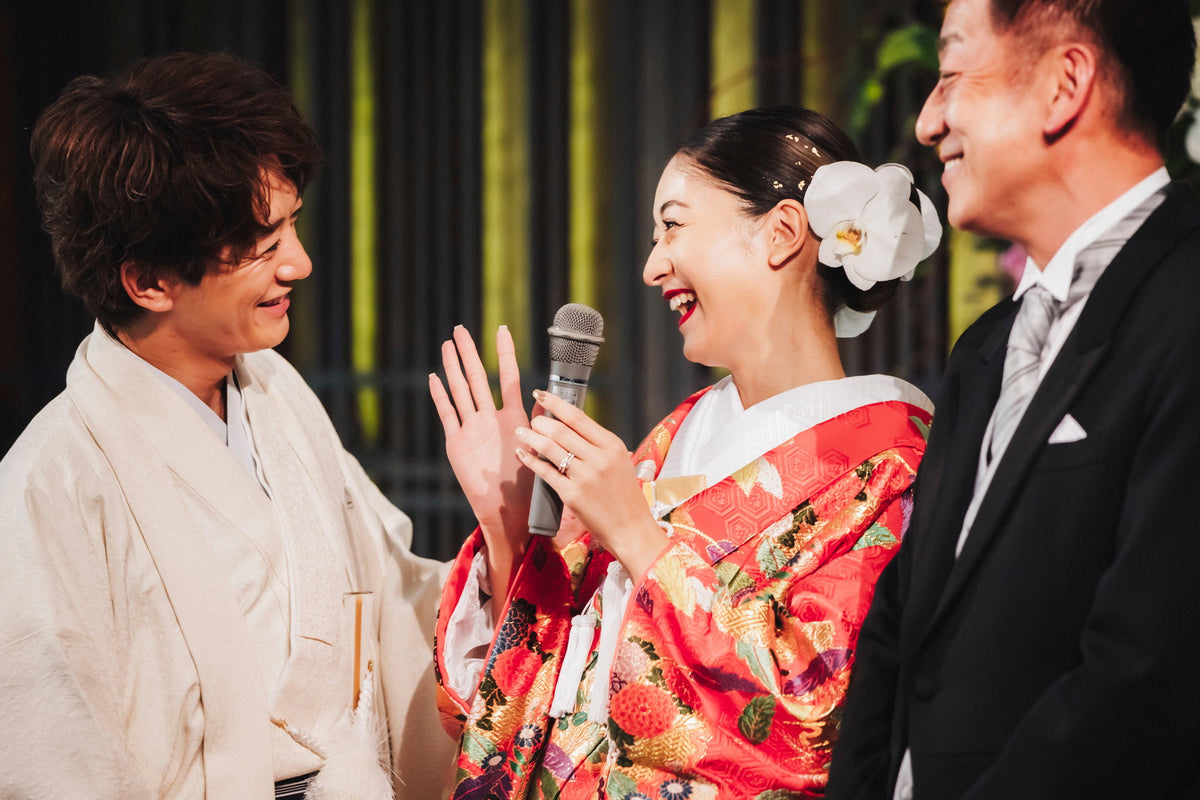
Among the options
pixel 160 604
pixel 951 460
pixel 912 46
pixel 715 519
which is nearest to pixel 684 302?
pixel 715 519

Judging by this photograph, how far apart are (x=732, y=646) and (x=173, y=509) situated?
730mm

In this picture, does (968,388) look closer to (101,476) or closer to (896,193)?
(896,193)

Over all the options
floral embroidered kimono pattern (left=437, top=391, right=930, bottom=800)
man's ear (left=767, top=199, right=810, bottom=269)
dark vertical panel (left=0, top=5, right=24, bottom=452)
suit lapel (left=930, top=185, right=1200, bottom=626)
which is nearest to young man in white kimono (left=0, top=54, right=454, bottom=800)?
floral embroidered kimono pattern (left=437, top=391, right=930, bottom=800)

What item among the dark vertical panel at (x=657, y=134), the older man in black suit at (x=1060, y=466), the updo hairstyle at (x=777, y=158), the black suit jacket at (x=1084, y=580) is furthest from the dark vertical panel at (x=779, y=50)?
the black suit jacket at (x=1084, y=580)

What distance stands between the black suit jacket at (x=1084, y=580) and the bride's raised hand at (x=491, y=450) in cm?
65

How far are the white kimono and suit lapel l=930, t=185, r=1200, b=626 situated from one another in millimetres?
908

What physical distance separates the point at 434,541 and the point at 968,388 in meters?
3.05

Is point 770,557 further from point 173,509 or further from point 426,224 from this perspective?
point 426,224

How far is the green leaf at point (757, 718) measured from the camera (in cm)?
115

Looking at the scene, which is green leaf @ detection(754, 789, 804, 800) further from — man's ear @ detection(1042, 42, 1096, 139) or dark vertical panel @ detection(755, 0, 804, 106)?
dark vertical panel @ detection(755, 0, 804, 106)

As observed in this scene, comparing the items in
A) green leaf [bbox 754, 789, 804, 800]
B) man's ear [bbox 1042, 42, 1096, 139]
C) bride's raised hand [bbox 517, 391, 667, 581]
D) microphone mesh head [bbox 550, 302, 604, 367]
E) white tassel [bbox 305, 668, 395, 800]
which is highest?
man's ear [bbox 1042, 42, 1096, 139]

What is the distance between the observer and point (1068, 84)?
0.88 m

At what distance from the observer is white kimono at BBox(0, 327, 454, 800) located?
118 cm

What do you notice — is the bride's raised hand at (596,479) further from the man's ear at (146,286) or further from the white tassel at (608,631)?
the man's ear at (146,286)
